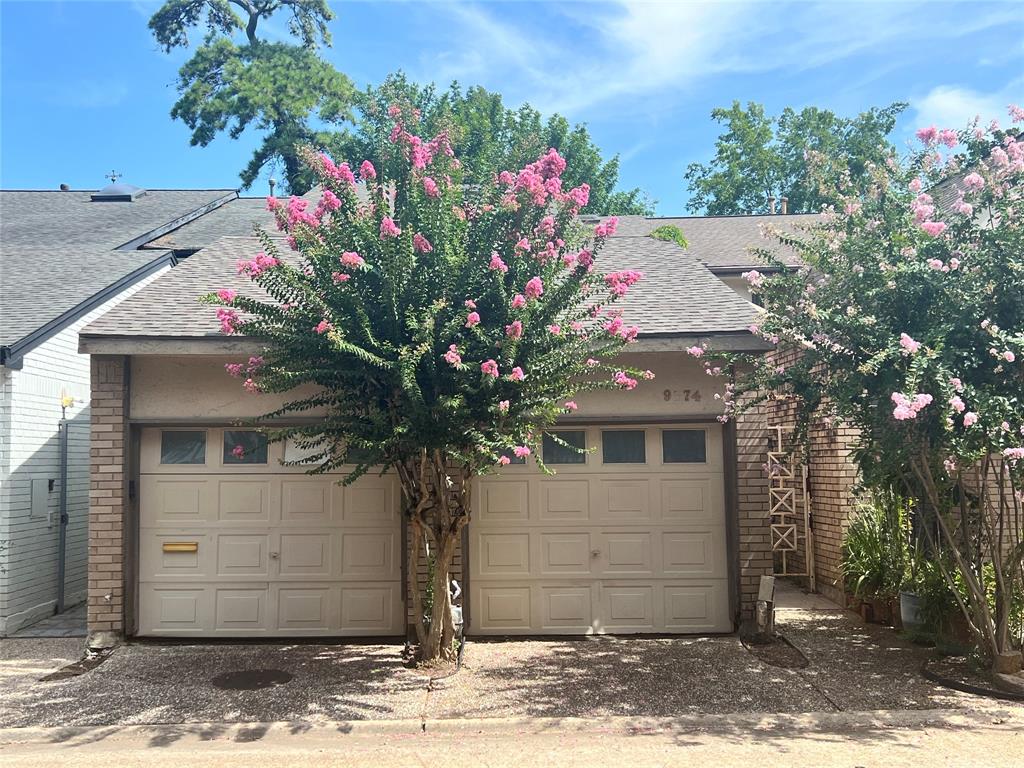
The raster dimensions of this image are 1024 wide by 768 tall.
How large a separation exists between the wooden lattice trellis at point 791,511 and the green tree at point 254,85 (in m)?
19.5

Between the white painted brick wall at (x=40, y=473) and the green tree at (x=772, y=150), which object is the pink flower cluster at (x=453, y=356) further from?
the green tree at (x=772, y=150)

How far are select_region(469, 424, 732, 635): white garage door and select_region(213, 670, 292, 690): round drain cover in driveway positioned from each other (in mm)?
1981

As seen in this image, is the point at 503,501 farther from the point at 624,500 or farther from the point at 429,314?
the point at 429,314

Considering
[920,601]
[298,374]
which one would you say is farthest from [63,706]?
[920,601]

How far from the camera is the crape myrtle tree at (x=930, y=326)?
5.81 m

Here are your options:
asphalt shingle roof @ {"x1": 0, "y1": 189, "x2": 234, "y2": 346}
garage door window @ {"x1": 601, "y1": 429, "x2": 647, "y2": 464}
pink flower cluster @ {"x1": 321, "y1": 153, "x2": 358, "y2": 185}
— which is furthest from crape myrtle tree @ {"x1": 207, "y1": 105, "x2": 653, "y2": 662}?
asphalt shingle roof @ {"x1": 0, "y1": 189, "x2": 234, "y2": 346}

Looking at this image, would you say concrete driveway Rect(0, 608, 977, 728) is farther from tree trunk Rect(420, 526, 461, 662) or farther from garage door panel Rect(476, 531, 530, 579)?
garage door panel Rect(476, 531, 530, 579)

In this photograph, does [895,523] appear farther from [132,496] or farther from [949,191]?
[132,496]

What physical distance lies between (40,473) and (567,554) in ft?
20.1

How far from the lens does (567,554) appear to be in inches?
320

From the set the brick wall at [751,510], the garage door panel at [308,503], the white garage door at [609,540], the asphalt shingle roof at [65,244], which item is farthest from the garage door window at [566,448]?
the asphalt shingle roof at [65,244]

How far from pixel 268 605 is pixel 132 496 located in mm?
1720

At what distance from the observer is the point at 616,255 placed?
1084cm

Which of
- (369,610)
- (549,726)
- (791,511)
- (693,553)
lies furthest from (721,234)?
(549,726)
